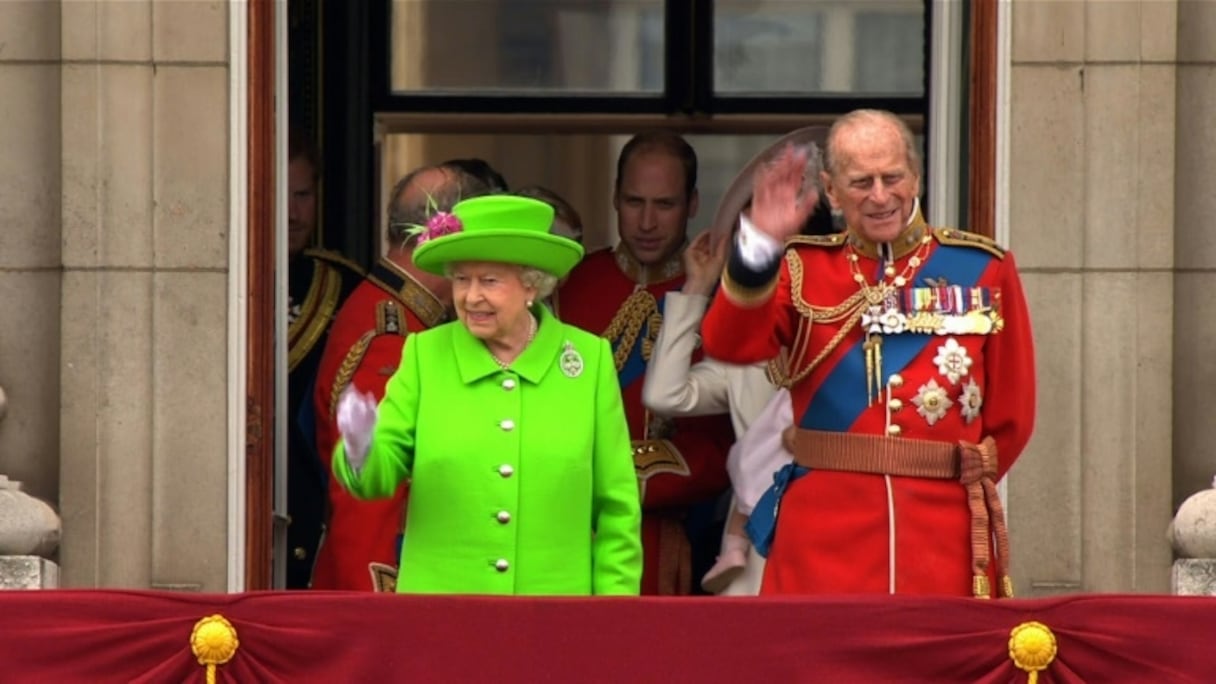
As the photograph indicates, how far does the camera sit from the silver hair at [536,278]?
906cm

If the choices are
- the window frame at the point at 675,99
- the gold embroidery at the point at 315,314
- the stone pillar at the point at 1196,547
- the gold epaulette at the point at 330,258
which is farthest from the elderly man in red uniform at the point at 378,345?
the window frame at the point at 675,99

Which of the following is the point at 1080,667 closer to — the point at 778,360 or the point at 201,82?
the point at 778,360

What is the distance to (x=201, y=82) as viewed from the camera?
34.3 ft

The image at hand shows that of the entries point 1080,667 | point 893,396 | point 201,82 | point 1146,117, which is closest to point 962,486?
point 893,396

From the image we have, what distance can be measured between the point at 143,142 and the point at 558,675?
265cm

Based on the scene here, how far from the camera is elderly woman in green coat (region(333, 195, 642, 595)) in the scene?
9.00m

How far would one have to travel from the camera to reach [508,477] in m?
9.02

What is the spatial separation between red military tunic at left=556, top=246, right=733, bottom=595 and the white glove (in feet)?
5.95

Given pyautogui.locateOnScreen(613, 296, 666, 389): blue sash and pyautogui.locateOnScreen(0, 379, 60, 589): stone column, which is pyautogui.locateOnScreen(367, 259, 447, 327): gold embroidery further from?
pyautogui.locateOnScreen(0, 379, 60, 589): stone column

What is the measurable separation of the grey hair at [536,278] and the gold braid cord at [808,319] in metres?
0.60

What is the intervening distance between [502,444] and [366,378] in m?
1.29

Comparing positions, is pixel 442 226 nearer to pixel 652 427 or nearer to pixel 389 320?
pixel 389 320

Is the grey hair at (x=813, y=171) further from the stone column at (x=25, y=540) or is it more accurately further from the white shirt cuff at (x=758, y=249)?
the stone column at (x=25, y=540)

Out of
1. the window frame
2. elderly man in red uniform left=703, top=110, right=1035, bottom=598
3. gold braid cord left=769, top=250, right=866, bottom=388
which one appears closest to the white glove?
elderly man in red uniform left=703, top=110, right=1035, bottom=598
